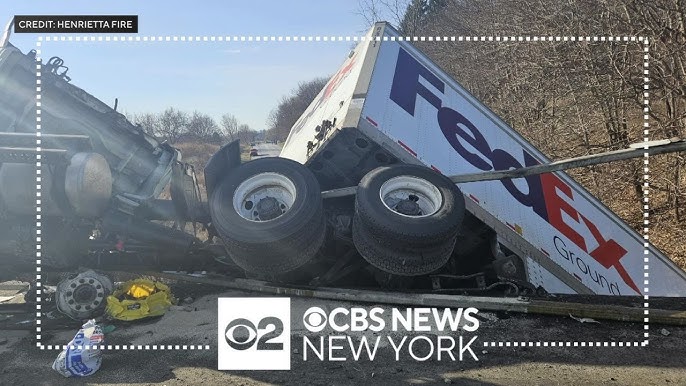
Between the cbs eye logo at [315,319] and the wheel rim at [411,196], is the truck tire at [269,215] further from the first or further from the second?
the wheel rim at [411,196]

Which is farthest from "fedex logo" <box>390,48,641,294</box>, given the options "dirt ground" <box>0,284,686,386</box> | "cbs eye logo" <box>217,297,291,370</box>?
"cbs eye logo" <box>217,297,291,370</box>

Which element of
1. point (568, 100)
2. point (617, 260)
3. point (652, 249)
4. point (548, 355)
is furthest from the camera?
point (568, 100)

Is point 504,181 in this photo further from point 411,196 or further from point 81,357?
point 81,357

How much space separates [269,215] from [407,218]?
132 cm

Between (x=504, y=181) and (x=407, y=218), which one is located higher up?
(x=504, y=181)

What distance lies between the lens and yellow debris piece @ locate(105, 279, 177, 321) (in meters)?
4.82

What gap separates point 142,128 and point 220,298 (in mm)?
2937

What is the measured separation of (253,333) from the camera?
4297 mm

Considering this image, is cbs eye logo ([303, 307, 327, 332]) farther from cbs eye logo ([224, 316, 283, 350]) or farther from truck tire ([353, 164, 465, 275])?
truck tire ([353, 164, 465, 275])

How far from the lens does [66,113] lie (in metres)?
6.18

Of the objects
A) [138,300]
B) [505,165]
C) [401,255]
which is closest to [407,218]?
[401,255]

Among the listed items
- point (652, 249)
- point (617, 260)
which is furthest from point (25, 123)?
point (652, 249)

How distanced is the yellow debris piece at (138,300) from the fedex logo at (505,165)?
326cm

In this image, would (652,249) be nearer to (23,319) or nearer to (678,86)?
(678,86)
